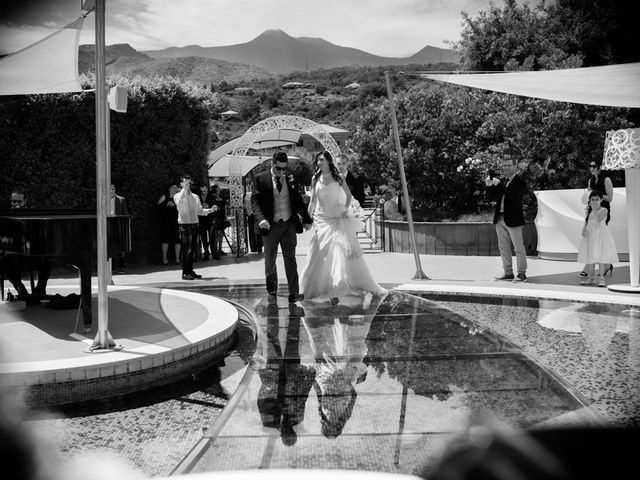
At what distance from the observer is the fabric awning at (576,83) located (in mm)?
8211

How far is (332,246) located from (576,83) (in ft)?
13.5

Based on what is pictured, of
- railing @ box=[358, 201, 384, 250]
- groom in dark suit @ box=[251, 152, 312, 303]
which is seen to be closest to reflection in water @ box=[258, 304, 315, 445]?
groom in dark suit @ box=[251, 152, 312, 303]

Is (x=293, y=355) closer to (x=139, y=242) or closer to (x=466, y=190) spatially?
(x=139, y=242)

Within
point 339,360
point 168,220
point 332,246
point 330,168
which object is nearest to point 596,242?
point 332,246

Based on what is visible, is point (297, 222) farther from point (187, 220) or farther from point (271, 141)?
point (271, 141)

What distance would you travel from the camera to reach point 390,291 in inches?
352

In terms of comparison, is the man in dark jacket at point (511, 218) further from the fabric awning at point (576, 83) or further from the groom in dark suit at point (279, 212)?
the groom in dark suit at point (279, 212)

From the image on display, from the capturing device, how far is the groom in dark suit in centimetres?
809

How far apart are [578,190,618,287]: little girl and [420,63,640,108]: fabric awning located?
164cm

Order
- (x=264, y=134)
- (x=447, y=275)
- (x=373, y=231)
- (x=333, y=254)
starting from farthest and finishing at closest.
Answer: (x=373, y=231)
(x=264, y=134)
(x=447, y=275)
(x=333, y=254)

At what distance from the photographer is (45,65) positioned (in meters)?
8.51

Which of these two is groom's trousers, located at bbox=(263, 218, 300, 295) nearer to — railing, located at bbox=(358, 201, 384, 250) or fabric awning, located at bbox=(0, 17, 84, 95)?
fabric awning, located at bbox=(0, 17, 84, 95)

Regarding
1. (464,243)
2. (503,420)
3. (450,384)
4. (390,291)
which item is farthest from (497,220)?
(503,420)

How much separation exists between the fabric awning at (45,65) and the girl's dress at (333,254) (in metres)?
3.95
